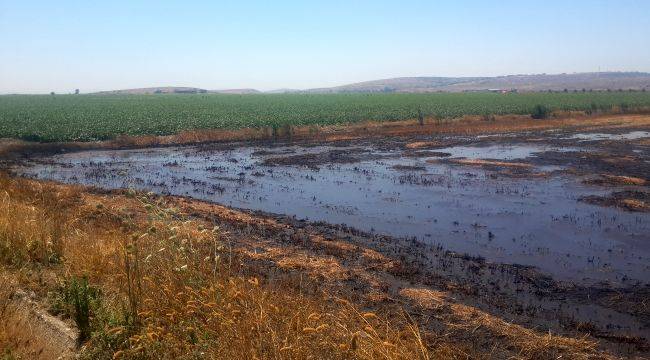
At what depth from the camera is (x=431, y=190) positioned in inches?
673

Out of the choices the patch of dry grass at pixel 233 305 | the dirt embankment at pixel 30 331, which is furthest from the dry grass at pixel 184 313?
the dirt embankment at pixel 30 331

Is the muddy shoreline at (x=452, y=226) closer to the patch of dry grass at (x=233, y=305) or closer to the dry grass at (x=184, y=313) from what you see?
the patch of dry grass at (x=233, y=305)

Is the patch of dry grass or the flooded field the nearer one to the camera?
the patch of dry grass

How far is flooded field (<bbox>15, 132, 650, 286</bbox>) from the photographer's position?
10.9 meters

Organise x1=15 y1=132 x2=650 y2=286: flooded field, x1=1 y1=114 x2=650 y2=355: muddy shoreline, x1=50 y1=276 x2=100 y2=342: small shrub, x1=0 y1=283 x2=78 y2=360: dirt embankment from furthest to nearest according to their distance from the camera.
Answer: x1=15 y1=132 x2=650 y2=286: flooded field < x1=1 y1=114 x2=650 y2=355: muddy shoreline < x1=50 y1=276 x2=100 y2=342: small shrub < x1=0 y1=283 x2=78 y2=360: dirt embankment

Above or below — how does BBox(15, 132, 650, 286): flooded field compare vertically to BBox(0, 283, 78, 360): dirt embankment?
below

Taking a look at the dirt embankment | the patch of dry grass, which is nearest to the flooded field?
the patch of dry grass

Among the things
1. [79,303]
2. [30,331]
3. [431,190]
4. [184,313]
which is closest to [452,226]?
[431,190]

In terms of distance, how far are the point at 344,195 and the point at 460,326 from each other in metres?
9.86

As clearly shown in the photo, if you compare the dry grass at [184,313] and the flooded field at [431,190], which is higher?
the dry grass at [184,313]

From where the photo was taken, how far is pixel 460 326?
6871mm

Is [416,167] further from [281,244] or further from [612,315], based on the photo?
[612,315]

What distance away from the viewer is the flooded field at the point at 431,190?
1091cm

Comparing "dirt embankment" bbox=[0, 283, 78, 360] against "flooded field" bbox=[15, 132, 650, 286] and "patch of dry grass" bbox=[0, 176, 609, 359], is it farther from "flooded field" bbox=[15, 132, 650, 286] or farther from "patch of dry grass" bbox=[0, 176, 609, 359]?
"flooded field" bbox=[15, 132, 650, 286]
